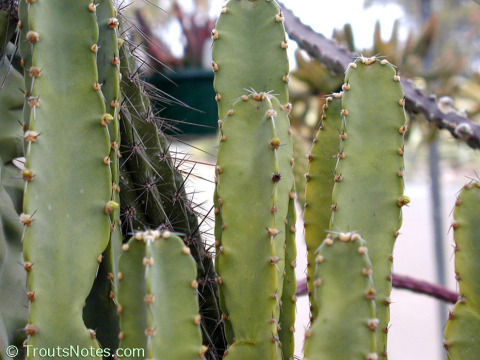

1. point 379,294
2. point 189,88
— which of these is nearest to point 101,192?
point 379,294

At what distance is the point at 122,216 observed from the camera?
839mm

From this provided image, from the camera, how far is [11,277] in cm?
85

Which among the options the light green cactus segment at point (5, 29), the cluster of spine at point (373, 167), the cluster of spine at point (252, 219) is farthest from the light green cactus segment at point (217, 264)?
the light green cactus segment at point (5, 29)

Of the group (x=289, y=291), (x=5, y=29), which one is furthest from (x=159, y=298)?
(x=5, y=29)

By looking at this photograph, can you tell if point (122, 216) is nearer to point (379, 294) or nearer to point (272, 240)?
point (272, 240)

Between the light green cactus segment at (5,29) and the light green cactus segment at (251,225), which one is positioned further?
the light green cactus segment at (5,29)

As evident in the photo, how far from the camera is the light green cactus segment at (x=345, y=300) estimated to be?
1.98ft

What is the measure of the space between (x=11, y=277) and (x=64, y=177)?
0.27m

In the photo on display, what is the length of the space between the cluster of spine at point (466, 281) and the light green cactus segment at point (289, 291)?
21 cm

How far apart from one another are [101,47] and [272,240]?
0.36 metres

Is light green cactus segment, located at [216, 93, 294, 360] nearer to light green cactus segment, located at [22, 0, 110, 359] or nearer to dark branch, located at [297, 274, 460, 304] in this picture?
light green cactus segment, located at [22, 0, 110, 359]

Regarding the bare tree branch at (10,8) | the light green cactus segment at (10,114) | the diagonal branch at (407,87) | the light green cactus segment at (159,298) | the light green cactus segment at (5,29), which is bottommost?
the light green cactus segment at (159,298)

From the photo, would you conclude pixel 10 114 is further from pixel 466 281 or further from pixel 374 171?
pixel 466 281

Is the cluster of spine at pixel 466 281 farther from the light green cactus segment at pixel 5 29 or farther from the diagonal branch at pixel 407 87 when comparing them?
the light green cactus segment at pixel 5 29
